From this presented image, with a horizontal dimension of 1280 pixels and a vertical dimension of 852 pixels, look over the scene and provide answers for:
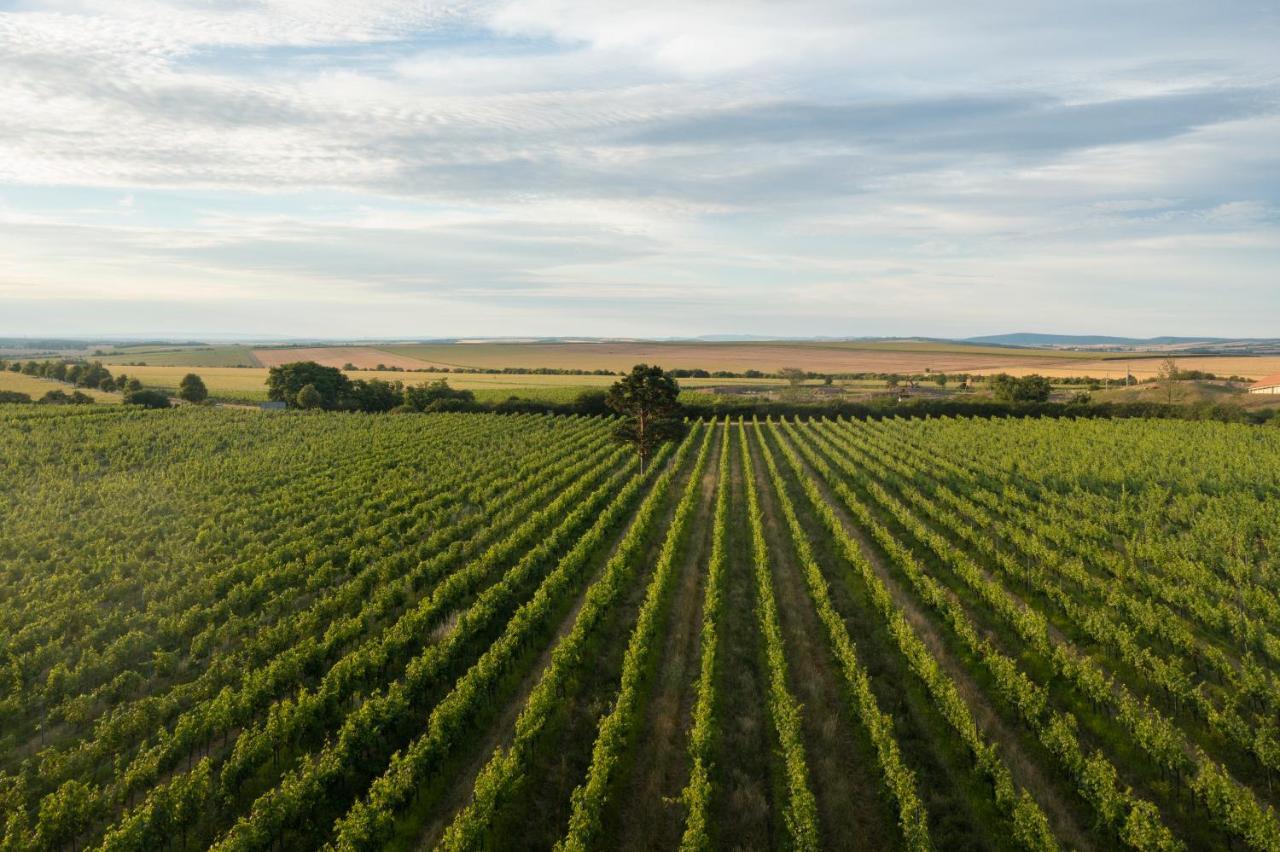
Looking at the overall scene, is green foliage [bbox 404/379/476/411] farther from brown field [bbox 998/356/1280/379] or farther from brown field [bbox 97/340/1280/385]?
brown field [bbox 998/356/1280/379]

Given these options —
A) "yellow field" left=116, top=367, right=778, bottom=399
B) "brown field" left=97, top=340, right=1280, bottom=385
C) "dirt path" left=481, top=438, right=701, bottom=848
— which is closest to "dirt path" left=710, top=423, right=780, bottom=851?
"dirt path" left=481, top=438, right=701, bottom=848

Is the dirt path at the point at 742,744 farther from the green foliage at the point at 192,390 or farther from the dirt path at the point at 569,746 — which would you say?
the green foliage at the point at 192,390

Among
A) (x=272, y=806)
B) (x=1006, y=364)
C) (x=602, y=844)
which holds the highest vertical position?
(x=1006, y=364)

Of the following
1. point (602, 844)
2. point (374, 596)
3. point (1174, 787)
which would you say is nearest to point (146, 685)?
point (374, 596)

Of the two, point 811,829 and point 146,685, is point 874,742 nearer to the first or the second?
point 811,829

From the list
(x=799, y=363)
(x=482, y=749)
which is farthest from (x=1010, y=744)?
(x=799, y=363)

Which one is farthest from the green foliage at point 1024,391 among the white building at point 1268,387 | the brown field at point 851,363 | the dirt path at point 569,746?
the dirt path at point 569,746
